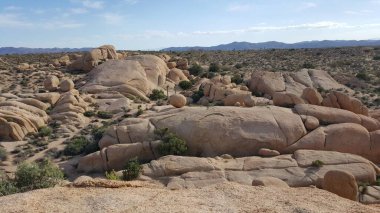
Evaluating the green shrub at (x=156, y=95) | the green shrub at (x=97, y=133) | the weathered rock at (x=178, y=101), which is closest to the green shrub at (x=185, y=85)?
the green shrub at (x=156, y=95)

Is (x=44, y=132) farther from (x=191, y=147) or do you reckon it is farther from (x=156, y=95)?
(x=156, y=95)

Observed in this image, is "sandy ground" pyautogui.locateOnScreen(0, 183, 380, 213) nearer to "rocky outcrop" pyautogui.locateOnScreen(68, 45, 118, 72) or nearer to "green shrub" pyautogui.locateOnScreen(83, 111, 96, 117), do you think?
"green shrub" pyautogui.locateOnScreen(83, 111, 96, 117)

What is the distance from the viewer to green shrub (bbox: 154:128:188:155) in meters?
30.1

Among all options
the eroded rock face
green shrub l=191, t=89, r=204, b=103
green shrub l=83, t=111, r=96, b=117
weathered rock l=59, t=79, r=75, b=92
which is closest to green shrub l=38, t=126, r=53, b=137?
green shrub l=83, t=111, r=96, b=117

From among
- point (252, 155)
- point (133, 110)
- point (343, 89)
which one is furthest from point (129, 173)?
point (343, 89)

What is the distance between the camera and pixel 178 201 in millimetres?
13641

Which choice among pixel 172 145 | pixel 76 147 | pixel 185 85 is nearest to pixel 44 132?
pixel 76 147

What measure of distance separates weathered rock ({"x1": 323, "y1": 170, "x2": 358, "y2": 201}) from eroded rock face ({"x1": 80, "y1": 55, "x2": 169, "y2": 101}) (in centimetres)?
3181

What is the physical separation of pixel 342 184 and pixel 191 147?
13.5 meters

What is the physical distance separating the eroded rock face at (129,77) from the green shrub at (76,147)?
1513 centimetres

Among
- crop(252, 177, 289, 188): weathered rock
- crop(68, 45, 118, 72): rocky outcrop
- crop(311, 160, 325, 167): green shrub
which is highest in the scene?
crop(68, 45, 118, 72): rocky outcrop

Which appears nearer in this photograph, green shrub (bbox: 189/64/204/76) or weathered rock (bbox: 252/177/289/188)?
weathered rock (bbox: 252/177/289/188)

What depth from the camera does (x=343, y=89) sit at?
52.4m

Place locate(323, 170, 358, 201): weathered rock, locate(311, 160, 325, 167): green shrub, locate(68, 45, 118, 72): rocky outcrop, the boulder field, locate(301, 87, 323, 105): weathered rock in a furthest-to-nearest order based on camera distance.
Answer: locate(68, 45, 118, 72): rocky outcrop → locate(301, 87, 323, 105): weathered rock → the boulder field → locate(311, 160, 325, 167): green shrub → locate(323, 170, 358, 201): weathered rock
